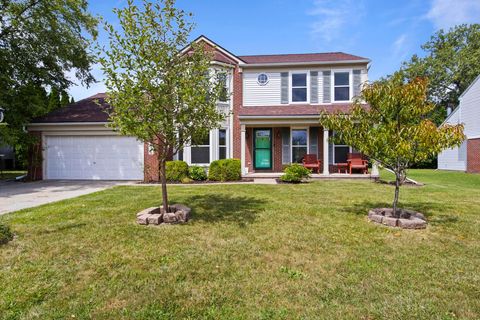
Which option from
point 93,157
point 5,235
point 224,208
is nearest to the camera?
point 5,235

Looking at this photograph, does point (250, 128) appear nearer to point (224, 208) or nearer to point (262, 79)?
point (262, 79)

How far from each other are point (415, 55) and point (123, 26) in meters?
38.4

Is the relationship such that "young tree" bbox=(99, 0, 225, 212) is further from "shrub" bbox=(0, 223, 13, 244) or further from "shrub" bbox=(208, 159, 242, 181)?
"shrub" bbox=(208, 159, 242, 181)

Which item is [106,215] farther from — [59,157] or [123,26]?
[59,157]

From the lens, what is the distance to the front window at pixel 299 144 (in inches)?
600

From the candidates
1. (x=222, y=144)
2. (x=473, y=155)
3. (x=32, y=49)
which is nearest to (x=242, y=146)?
(x=222, y=144)

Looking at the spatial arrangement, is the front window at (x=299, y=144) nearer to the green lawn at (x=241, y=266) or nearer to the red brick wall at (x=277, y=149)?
the red brick wall at (x=277, y=149)

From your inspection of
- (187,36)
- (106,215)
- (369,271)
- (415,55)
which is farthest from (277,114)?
(415,55)

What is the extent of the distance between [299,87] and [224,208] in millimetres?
10281

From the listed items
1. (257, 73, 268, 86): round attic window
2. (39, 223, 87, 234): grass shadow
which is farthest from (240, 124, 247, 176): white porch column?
(39, 223, 87, 234): grass shadow

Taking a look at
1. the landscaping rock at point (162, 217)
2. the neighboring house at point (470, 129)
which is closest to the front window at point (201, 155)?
the landscaping rock at point (162, 217)

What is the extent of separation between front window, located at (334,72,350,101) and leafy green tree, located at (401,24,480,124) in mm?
21133

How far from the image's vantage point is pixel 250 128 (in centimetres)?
1539

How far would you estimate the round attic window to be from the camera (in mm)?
15266
